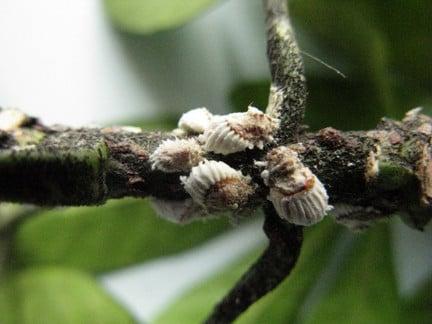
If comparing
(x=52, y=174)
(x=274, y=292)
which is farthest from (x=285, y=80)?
(x=274, y=292)

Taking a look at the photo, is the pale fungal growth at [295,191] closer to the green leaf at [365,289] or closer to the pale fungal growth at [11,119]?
the pale fungal growth at [11,119]

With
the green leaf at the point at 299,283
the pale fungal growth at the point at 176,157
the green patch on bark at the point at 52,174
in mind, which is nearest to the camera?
the green patch on bark at the point at 52,174

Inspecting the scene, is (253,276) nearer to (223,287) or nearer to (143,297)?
(223,287)

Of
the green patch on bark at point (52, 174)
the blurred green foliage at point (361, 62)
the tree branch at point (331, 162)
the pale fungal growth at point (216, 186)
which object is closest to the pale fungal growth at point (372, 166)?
the tree branch at point (331, 162)

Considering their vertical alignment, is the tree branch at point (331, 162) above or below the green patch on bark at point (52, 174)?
below

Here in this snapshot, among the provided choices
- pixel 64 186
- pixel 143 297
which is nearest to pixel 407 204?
pixel 64 186

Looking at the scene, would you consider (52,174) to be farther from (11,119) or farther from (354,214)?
(354,214)
